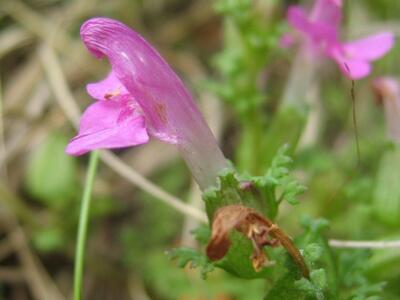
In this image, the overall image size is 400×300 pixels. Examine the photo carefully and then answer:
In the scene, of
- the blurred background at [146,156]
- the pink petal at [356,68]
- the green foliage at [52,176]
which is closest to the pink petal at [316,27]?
the pink petal at [356,68]

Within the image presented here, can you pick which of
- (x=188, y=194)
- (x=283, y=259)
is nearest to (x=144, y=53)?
(x=283, y=259)

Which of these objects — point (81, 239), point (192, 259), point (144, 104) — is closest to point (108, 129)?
point (144, 104)

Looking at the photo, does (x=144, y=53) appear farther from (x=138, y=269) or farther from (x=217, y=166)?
(x=138, y=269)

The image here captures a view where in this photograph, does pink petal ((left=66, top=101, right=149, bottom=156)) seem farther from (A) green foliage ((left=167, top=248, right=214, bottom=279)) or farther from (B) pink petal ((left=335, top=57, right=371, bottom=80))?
(B) pink petal ((left=335, top=57, right=371, bottom=80))

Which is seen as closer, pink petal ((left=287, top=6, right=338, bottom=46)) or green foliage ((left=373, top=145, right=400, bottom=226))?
pink petal ((left=287, top=6, right=338, bottom=46))

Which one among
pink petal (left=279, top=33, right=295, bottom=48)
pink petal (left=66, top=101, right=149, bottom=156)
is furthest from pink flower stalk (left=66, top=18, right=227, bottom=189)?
pink petal (left=279, top=33, right=295, bottom=48)
